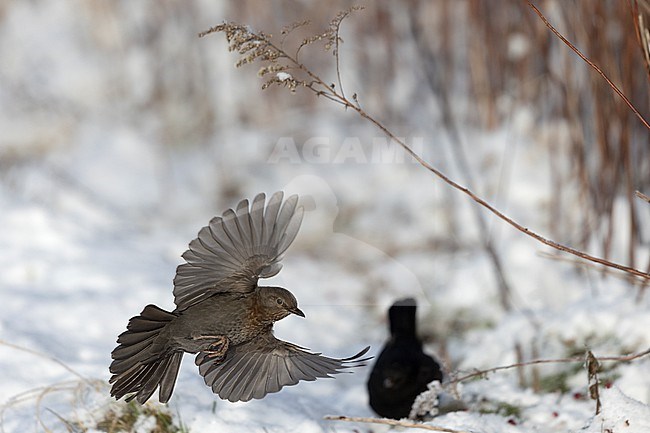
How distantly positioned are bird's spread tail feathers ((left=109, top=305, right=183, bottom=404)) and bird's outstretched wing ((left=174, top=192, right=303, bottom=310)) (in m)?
0.07

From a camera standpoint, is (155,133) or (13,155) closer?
(13,155)

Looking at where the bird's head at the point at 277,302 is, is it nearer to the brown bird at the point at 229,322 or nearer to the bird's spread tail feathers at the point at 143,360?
the brown bird at the point at 229,322

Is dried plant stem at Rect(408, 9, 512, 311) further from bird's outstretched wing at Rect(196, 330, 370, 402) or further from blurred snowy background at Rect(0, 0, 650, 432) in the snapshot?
bird's outstretched wing at Rect(196, 330, 370, 402)

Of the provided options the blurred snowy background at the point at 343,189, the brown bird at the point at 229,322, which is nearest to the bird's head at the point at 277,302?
the brown bird at the point at 229,322

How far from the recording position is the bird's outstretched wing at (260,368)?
1.39 m

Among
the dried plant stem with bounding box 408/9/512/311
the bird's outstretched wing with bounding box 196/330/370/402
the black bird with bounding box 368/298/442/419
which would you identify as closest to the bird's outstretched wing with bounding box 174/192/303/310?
the bird's outstretched wing with bounding box 196/330/370/402

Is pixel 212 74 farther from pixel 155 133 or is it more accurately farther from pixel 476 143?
pixel 476 143

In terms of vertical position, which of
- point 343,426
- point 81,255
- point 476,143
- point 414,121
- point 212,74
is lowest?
point 343,426

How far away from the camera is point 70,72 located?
5.05m

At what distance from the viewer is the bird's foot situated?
140cm

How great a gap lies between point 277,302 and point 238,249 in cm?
13

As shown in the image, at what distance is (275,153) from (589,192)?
2.13 meters

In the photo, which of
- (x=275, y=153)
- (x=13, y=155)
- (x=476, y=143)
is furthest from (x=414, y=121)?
(x=13, y=155)

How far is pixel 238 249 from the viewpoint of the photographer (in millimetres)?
1400
